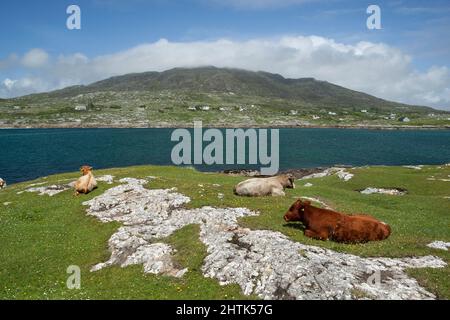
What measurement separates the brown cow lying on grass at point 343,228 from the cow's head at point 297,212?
2.69 feet

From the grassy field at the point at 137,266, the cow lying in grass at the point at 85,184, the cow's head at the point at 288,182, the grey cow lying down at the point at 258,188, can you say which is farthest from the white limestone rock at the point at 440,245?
the cow lying in grass at the point at 85,184

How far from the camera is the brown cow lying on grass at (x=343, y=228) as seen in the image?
24.6 m

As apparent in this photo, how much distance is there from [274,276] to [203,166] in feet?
332

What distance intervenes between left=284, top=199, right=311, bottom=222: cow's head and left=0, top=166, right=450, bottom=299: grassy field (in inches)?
26.3

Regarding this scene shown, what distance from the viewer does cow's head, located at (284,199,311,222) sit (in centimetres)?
2676

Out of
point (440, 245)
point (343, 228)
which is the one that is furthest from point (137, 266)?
point (440, 245)

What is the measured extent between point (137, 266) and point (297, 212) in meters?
11.5

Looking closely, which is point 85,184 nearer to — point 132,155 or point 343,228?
point 343,228

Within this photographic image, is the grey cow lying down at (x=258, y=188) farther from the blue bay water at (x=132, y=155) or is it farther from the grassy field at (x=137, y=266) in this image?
the blue bay water at (x=132, y=155)

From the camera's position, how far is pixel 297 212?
88.6 feet

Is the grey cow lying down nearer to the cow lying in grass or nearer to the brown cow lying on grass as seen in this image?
the brown cow lying on grass
